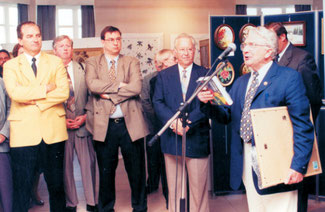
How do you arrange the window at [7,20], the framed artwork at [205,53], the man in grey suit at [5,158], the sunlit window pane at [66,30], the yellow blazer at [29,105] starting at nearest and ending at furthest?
the yellow blazer at [29,105], the man in grey suit at [5,158], the framed artwork at [205,53], the window at [7,20], the sunlit window pane at [66,30]

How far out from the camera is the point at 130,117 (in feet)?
11.8

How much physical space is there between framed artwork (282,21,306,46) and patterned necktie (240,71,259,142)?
2.06 meters

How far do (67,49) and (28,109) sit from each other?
3.08ft

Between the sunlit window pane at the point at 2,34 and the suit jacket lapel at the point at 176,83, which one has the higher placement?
the sunlit window pane at the point at 2,34

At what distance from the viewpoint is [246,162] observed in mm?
2537

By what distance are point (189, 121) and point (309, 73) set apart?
1.09 m

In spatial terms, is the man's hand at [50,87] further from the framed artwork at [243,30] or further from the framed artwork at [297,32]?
the framed artwork at [297,32]

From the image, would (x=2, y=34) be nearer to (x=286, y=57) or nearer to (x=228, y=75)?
(x=228, y=75)

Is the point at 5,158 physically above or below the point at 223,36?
below

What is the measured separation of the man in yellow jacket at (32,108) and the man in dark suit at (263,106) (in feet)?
4.48

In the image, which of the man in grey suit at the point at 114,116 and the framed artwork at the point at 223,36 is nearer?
the man in grey suit at the point at 114,116

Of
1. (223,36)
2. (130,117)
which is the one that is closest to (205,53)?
(223,36)

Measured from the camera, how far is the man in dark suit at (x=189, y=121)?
3197mm

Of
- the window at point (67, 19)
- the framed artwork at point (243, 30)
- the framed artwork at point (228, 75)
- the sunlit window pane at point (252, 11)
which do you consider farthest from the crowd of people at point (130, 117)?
the sunlit window pane at point (252, 11)
